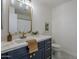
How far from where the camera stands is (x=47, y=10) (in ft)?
12.0

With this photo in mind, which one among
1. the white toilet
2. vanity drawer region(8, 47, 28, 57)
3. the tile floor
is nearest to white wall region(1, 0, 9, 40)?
vanity drawer region(8, 47, 28, 57)

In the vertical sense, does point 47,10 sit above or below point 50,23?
above

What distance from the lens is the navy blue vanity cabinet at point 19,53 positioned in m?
1.42

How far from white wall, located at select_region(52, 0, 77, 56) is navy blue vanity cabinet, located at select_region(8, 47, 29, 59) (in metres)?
2.18

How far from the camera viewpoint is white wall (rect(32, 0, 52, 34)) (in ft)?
9.89

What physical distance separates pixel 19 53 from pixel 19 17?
3.30ft

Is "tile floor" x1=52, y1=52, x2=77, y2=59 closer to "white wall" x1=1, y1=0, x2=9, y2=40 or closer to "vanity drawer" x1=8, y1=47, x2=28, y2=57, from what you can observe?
"vanity drawer" x1=8, y1=47, x2=28, y2=57

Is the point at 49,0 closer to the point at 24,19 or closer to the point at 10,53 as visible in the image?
the point at 24,19

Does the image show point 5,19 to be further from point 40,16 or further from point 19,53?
point 40,16

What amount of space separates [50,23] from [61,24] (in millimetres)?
401

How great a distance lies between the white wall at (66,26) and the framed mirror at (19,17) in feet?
4.73

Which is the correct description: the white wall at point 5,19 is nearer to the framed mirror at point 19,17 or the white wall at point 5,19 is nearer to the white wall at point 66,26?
the framed mirror at point 19,17

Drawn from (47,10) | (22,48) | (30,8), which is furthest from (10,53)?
(47,10)

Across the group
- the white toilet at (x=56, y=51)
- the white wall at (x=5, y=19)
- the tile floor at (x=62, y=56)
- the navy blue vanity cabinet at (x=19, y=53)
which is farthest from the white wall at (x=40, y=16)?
the navy blue vanity cabinet at (x=19, y=53)
